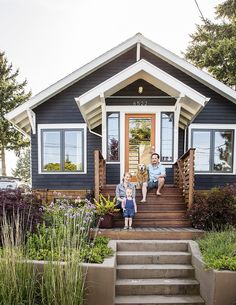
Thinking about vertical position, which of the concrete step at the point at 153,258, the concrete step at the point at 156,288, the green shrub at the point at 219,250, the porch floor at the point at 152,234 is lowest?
the concrete step at the point at 156,288

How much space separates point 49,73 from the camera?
20.6 m

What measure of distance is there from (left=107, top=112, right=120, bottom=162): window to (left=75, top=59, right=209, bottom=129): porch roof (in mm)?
514

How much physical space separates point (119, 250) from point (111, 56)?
246 inches

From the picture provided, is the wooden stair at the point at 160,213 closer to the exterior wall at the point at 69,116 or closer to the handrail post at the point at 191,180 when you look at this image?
the handrail post at the point at 191,180

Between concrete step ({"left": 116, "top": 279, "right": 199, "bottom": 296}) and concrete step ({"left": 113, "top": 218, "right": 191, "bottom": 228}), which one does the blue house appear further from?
concrete step ({"left": 116, "top": 279, "right": 199, "bottom": 296})

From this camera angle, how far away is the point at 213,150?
27.3ft

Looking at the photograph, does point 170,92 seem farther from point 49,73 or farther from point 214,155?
point 49,73

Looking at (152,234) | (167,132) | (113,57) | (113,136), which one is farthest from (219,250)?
(113,57)

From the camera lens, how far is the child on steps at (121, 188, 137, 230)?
16.6 ft

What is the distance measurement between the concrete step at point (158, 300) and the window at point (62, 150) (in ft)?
16.9

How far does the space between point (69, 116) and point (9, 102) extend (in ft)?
48.8

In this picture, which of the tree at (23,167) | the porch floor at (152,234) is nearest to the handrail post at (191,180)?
the porch floor at (152,234)

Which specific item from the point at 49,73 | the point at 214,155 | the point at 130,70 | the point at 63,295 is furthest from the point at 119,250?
the point at 49,73

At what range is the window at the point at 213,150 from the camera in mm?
8367
